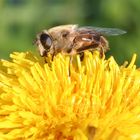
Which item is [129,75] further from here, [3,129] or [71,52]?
[3,129]

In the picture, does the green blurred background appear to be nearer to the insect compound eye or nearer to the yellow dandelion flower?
the insect compound eye

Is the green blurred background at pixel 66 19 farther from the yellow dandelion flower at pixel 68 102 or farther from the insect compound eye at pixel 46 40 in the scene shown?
the yellow dandelion flower at pixel 68 102

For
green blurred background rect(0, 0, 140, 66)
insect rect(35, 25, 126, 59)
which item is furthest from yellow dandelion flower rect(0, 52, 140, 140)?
green blurred background rect(0, 0, 140, 66)

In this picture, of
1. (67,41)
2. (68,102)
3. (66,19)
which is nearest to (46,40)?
(67,41)

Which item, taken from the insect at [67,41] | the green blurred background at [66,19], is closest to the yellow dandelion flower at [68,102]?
the insect at [67,41]

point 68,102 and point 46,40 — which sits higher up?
point 46,40

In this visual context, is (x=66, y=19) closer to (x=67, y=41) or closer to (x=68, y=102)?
(x=67, y=41)

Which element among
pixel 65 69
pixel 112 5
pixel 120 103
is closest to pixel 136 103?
pixel 120 103

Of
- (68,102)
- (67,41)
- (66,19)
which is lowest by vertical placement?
(66,19)
